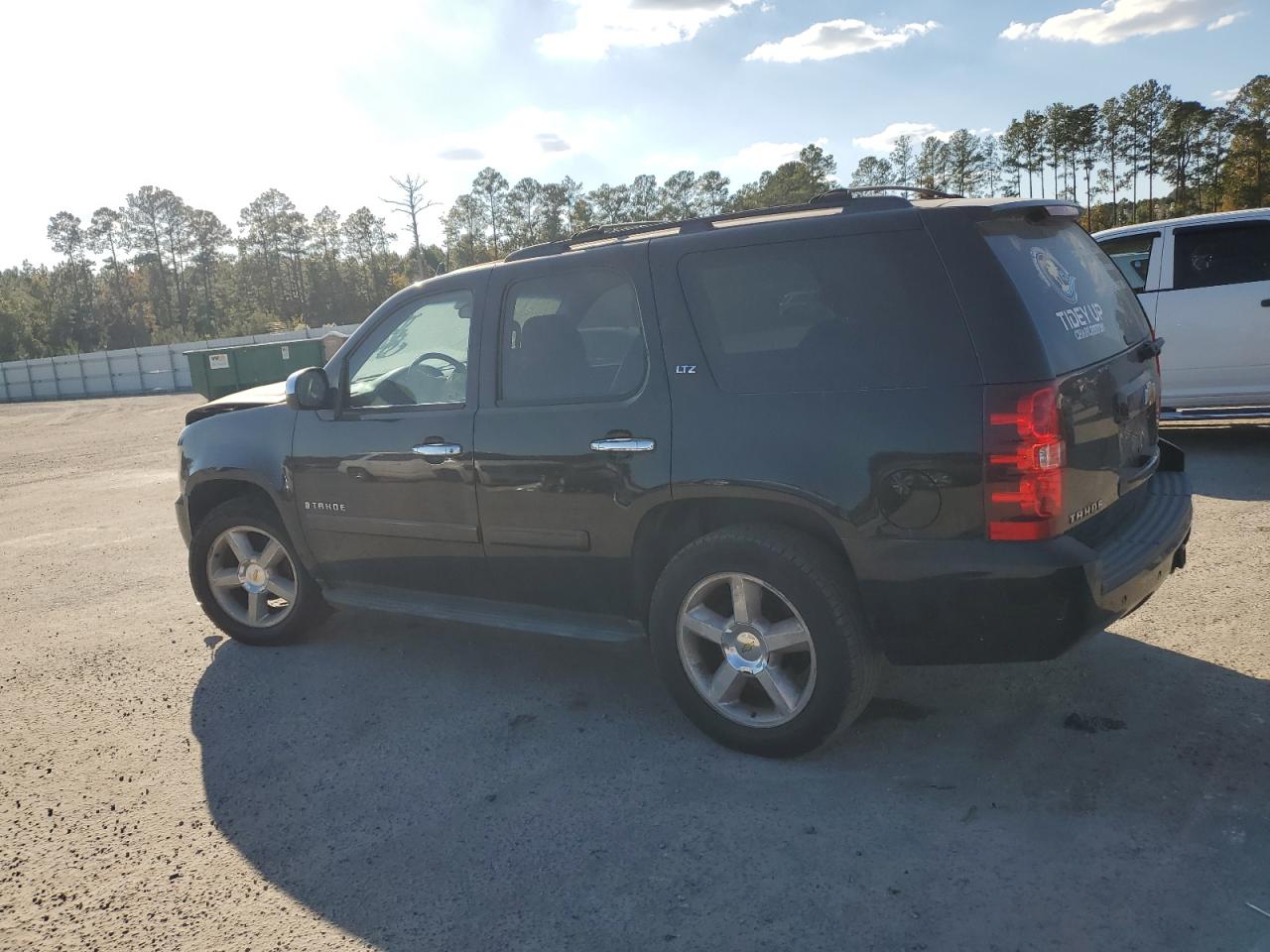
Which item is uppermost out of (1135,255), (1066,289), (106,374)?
(1135,255)

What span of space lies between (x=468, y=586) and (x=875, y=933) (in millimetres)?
2354

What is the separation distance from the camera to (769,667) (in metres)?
3.48

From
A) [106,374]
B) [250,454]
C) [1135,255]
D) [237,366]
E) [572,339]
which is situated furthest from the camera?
[106,374]

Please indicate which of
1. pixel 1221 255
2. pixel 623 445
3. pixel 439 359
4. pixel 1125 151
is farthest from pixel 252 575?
pixel 1125 151

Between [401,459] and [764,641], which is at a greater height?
[401,459]

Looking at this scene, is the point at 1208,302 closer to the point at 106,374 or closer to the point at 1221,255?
the point at 1221,255

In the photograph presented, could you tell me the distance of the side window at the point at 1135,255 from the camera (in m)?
8.63

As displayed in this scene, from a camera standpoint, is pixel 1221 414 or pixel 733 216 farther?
pixel 1221 414

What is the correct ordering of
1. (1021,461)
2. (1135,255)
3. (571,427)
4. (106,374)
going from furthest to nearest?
(106,374) → (1135,255) → (571,427) → (1021,461)

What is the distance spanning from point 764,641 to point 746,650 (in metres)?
0.09

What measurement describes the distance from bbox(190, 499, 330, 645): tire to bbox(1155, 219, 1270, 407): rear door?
7304 mm

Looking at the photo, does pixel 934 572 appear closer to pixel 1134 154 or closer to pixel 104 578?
pixel 104 578

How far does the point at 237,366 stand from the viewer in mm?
25172

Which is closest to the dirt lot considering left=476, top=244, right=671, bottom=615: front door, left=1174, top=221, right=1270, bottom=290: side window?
left=476, top=244, right=671, bottom=615: front door
